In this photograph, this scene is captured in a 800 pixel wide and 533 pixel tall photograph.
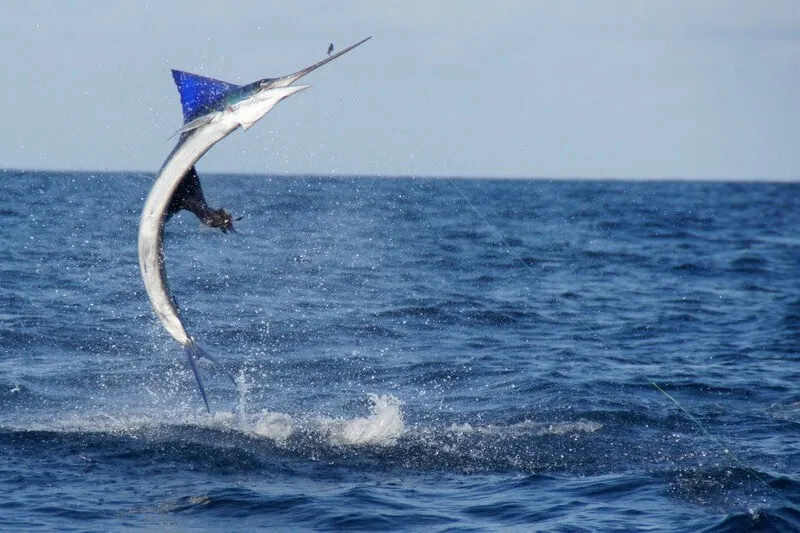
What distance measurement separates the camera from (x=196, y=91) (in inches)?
275

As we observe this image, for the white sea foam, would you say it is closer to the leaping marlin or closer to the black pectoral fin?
the leaping marlin

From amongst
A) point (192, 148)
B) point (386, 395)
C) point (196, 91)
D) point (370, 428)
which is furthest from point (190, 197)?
point (386, 395)

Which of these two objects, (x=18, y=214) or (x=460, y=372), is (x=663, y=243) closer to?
(x=18, y=214)

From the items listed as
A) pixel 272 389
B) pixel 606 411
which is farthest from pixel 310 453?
pixel 606 411

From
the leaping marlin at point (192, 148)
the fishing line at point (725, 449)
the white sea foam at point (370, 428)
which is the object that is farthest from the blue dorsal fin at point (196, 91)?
A: the fishing line at point (725, 449)

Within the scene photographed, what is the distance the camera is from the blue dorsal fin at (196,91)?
22.7 ft

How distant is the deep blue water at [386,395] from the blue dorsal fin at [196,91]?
308 cm

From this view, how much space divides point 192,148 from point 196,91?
0.40 m

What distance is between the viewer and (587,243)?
113 ft

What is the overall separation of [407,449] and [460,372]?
358 cm

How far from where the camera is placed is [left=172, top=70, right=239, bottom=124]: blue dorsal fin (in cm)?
693

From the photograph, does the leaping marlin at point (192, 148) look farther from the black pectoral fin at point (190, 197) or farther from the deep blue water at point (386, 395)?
the deep blue water at point (386, 395)

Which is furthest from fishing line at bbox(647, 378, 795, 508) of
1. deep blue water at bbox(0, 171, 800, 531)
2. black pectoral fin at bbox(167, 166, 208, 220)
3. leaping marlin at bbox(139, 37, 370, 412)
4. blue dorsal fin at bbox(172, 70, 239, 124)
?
blue dorsal fin at bbox(172, 70, 239, 124)

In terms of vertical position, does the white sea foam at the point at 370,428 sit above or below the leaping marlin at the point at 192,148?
below
